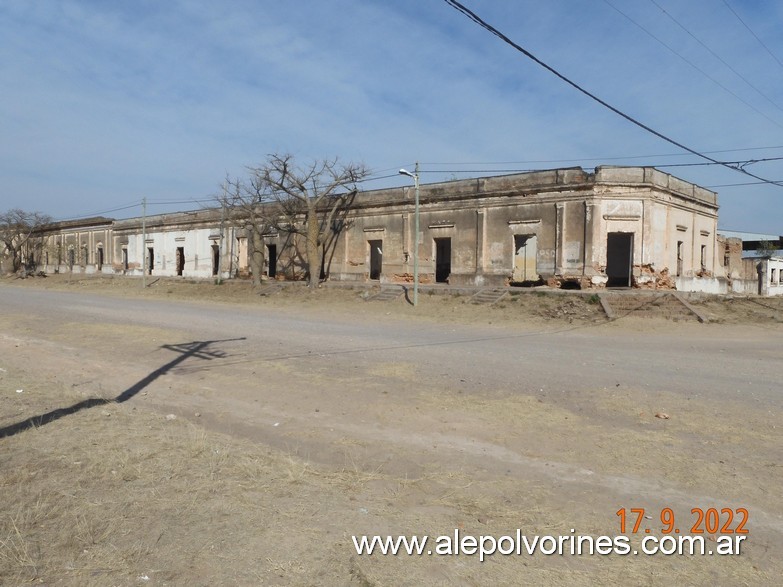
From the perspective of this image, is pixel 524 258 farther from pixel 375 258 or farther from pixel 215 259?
pixel 215 259

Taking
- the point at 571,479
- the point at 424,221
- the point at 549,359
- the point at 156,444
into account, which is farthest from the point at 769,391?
the point at 424,221

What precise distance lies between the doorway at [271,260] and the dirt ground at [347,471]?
2572 cm

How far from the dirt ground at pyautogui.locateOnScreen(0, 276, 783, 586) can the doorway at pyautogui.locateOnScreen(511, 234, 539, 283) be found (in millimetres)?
15284

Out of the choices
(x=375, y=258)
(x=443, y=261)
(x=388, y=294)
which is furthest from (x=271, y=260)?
(x=388, y=294)

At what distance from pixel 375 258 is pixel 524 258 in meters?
9.94

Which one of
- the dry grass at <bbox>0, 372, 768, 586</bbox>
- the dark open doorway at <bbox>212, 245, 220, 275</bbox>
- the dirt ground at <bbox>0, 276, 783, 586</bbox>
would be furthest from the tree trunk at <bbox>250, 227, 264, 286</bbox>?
the dry grass at <bbox>0, 372, 768, 586</bbox>

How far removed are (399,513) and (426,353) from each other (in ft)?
23.8

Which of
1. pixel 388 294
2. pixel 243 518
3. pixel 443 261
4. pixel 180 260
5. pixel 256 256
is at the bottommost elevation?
pixel 243 518

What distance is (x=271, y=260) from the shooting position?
116ft

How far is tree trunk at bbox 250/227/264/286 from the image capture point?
107 feet

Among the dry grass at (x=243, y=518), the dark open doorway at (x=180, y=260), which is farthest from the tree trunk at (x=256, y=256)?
the dry grass at (x=243, y=518)

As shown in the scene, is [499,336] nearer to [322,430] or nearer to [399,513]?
[322,430]

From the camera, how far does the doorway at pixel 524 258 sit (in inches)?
950

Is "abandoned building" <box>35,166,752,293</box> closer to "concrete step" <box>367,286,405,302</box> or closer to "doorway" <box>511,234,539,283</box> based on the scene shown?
"doorway" <box>511,234,539,283</box>
